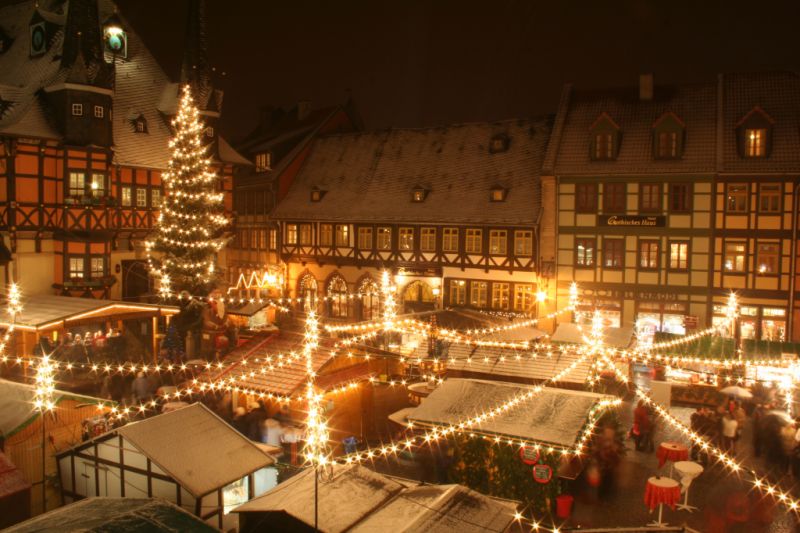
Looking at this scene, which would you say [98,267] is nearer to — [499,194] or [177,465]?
[499,194]

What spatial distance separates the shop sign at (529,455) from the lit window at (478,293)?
16810 millimetres

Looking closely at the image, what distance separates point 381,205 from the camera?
32.0 metres

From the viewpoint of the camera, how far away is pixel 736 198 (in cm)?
2584

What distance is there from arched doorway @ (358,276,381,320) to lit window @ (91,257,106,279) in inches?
416

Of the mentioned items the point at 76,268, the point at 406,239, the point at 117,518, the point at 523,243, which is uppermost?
the point at 406,239

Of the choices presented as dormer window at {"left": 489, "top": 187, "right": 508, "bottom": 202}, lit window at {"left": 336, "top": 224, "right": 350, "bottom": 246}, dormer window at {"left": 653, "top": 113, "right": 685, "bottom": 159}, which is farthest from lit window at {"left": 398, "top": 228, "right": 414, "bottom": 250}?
dormer window at {"left": 653, "top": 113, "right": 685, "bottom": 159}

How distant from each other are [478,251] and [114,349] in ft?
48.7

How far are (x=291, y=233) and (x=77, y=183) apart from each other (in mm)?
11101

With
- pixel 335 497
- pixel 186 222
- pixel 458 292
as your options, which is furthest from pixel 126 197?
pixel 335 497

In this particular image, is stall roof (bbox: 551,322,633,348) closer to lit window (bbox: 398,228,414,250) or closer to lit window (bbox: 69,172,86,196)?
lit window (bbox: 398,228,414,250)

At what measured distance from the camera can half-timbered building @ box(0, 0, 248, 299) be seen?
24.8 metres

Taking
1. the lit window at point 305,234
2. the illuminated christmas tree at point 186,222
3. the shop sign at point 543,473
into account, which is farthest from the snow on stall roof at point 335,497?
the lit window at point 305,234

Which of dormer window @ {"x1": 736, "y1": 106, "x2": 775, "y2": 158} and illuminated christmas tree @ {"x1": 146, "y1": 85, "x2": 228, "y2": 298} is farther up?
dormer window @ {"x1": 736, "y1": 106, "x2": 775, "y2": 158}

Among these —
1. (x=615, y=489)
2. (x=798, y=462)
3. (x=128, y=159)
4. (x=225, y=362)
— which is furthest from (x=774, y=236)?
(x=128, y=159)
